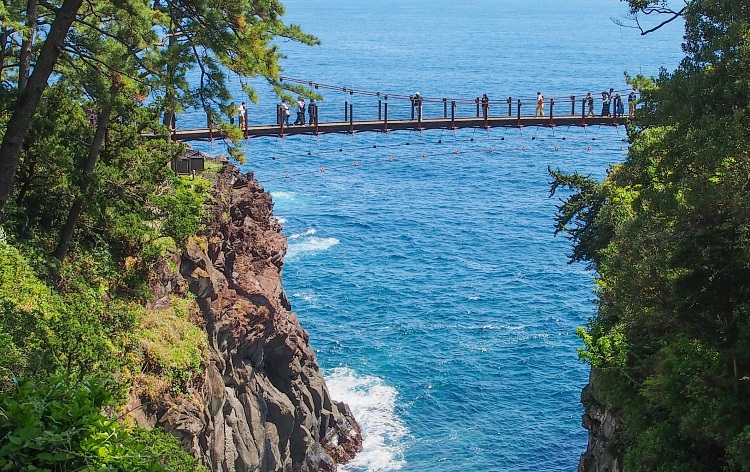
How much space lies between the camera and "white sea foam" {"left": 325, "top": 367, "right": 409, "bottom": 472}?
142 feet

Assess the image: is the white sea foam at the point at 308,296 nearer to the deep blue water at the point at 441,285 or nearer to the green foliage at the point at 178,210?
the deep blue water at the point at 441,285

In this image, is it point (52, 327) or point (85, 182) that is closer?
point (52, 327)

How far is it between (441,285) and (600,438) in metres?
32.9

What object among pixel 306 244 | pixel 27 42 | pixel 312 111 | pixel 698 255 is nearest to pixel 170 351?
pixel 27 42

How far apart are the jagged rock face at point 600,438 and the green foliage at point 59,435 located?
1798 cm

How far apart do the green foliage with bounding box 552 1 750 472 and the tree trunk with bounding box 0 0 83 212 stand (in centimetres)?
1323

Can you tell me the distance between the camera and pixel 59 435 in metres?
11.8

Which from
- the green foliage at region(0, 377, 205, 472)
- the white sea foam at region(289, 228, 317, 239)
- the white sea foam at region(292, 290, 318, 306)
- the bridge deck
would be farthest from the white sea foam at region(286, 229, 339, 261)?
the green foliage at region(0, 377, 205, 472)

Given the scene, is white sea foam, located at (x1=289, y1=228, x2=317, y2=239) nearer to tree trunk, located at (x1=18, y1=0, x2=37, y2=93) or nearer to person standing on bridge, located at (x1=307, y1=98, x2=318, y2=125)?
person standing on bridge, located at (x1=307, y1=98, x2=318, y2=125)

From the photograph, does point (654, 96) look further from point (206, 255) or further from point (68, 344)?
point (206, 255)

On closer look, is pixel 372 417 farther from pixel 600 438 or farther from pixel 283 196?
pixel 283 196

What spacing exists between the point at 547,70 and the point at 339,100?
43.9 m

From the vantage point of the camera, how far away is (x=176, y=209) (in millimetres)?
27016

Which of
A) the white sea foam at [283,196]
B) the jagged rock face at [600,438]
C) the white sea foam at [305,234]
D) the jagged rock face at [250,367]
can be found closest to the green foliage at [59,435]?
the jagged rock face at [250,367]
